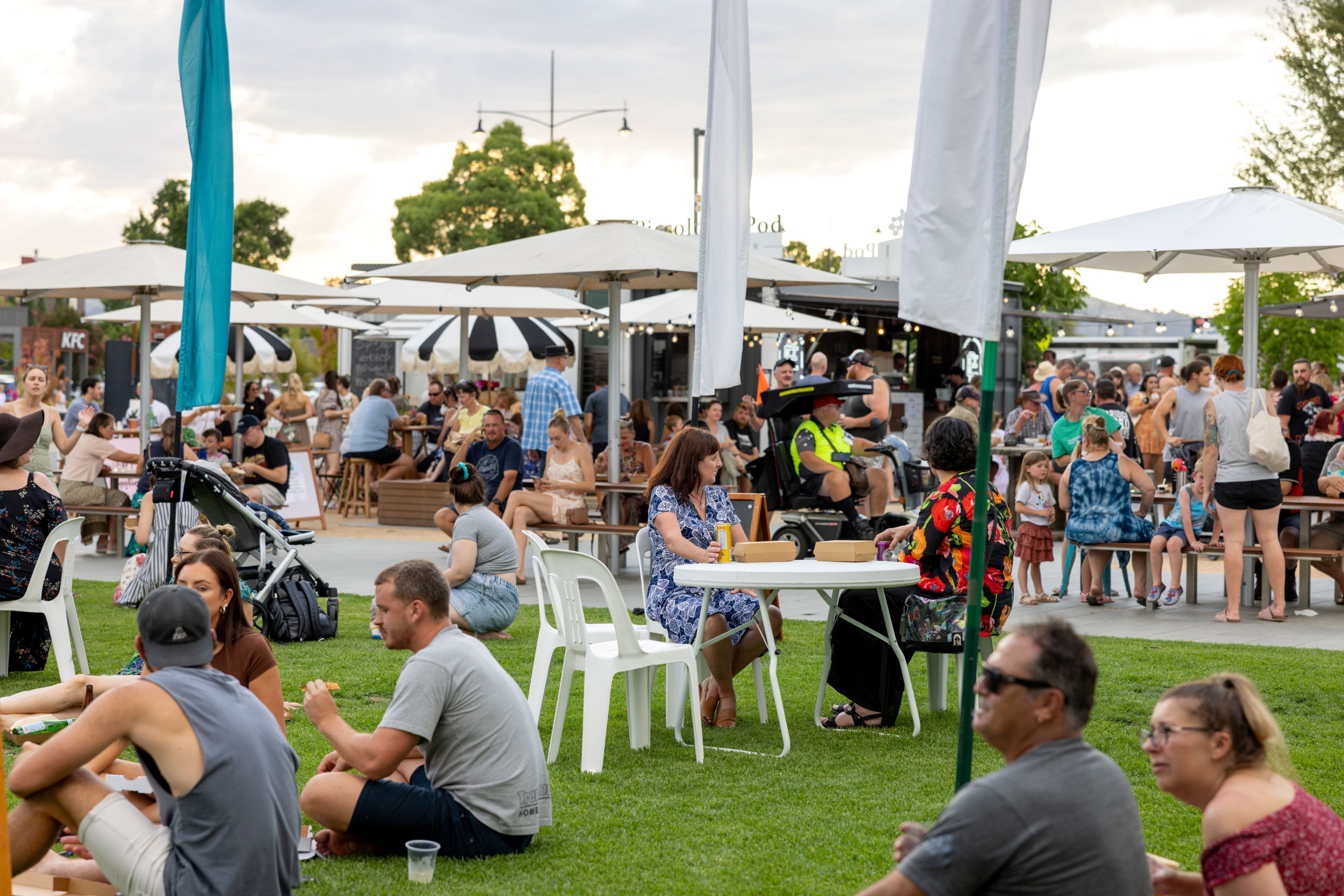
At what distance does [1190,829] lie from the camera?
484 centimetres

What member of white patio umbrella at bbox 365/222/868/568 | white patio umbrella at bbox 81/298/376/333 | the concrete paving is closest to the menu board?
the concrete paving

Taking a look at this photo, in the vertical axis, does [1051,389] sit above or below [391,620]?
above

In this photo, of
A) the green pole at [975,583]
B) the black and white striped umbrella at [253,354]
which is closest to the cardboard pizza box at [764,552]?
the green pole at [975,583]

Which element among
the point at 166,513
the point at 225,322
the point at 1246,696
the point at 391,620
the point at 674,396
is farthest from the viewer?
the point at 674,396

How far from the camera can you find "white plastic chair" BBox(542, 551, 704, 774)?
577cm

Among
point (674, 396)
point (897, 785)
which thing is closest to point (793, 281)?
point (897, 785)

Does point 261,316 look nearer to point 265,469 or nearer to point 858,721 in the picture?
point 265,469

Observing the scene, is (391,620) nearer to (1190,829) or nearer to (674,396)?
(1190,829)

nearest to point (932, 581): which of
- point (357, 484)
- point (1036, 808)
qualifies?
point (1036, 808)

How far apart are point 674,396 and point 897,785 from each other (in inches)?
758

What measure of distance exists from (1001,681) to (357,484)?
1615 centimetres

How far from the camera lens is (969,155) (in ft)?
12.1

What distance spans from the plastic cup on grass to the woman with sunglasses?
7.18m

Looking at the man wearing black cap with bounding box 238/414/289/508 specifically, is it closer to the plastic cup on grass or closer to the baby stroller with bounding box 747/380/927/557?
the baby stroller with bounding box 747/380/927/557
